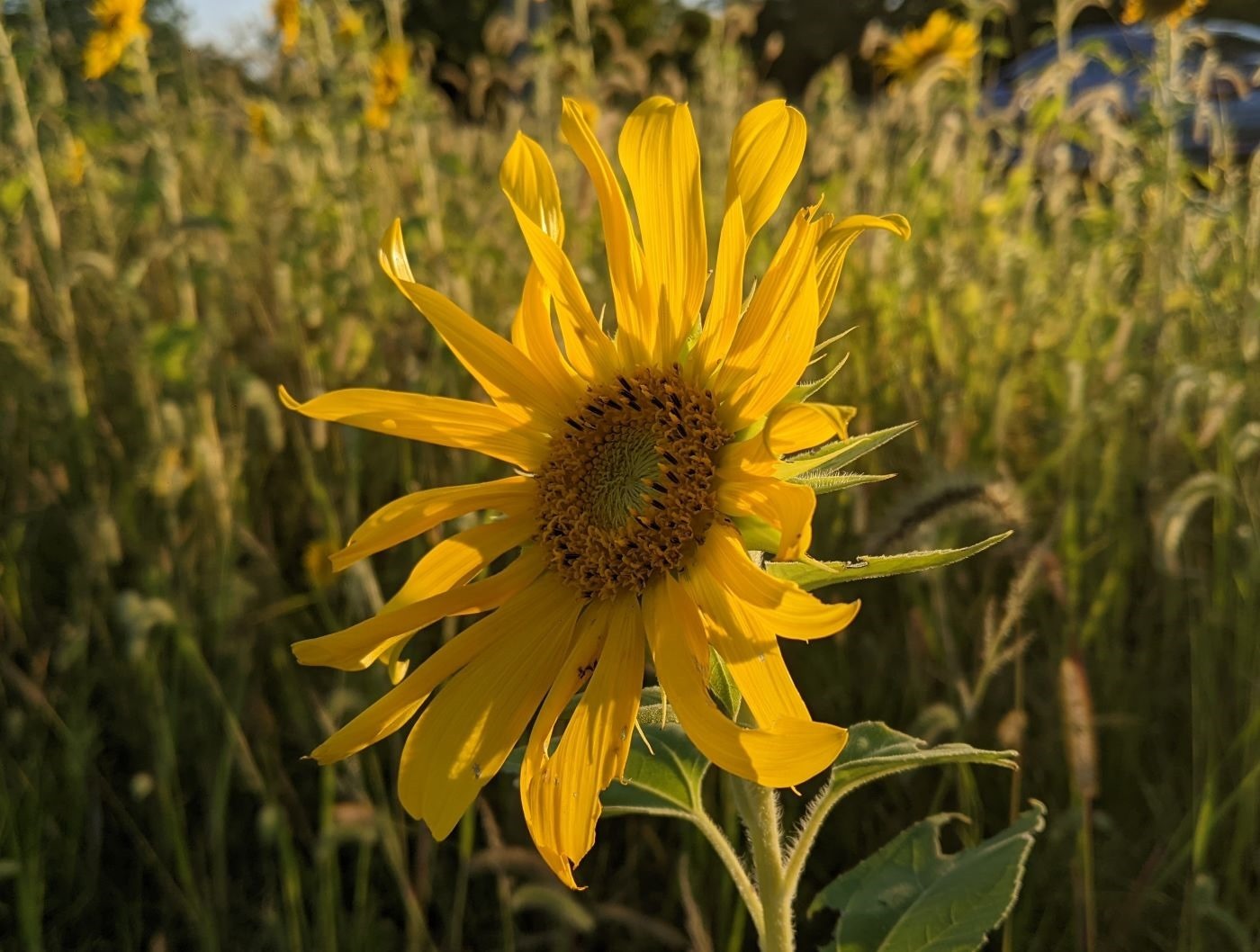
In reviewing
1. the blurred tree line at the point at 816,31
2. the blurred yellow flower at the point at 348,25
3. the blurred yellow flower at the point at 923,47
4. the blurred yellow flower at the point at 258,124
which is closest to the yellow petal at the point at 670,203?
the blurred yellow flower at the point at 348,25

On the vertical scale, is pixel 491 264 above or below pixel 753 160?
above

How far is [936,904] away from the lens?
3.43 ft

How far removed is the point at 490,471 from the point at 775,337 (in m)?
1.78

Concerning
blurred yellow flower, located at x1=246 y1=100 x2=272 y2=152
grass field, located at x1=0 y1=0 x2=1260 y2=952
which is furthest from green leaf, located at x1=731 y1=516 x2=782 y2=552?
blurred yellow flower, located at x1=246 y1=100 x2=272 y2=152

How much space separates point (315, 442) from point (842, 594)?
4.08 feet

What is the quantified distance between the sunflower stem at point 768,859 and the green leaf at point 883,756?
0.07 m

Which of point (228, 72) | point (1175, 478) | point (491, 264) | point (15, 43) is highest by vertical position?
point (228, 72)

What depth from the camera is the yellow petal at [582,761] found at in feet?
3.25

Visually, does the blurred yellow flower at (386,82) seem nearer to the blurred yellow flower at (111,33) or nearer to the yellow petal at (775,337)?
the blurred yellow flower at (111,33)

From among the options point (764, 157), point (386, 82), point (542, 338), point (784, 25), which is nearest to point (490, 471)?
point (542, 338)

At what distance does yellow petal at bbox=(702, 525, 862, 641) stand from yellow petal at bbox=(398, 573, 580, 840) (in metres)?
→ 0.21

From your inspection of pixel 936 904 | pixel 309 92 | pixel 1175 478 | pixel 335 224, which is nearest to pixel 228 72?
pixel 309 92

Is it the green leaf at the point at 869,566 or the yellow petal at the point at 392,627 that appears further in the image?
the yellow petal at the point at 392,627

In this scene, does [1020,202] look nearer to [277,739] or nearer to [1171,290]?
[1171,290]
